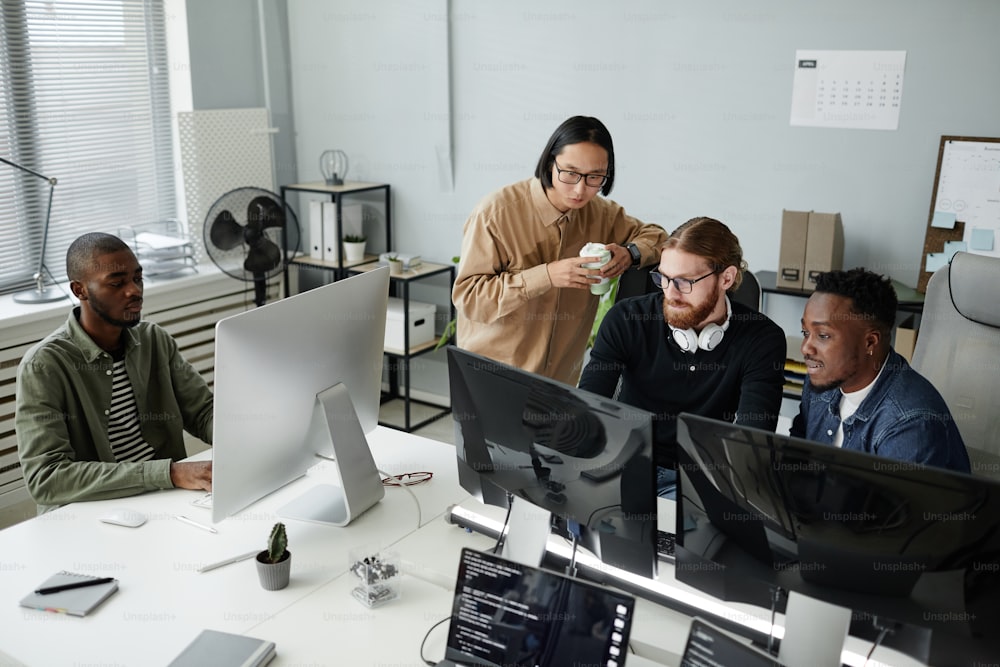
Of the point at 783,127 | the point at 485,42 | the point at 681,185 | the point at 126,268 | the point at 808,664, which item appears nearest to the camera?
the point at 808,664

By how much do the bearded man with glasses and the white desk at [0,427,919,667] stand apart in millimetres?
561

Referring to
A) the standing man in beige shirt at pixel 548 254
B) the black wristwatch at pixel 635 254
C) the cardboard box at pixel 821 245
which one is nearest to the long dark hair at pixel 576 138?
the standing man in beige shirt at pixel 548 254

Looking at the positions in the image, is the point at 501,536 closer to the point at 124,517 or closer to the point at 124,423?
the point at 124,517

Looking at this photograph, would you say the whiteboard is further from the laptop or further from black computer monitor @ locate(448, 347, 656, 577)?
the laptop

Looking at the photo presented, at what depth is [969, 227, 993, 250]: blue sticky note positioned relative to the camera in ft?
10.6

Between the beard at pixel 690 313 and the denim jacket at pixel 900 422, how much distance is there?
0.35 m

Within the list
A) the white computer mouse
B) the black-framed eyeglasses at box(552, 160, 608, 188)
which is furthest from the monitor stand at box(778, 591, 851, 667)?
the white computer mouse

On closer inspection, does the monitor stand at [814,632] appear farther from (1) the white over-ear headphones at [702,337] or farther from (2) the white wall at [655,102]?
(2) the white wall at [655,102]

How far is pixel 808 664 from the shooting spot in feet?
4.88

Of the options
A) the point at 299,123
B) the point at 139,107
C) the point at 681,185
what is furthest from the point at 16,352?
the point at 681,185

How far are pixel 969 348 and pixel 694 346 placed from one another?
81 cm

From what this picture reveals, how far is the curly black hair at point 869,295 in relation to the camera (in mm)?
1960

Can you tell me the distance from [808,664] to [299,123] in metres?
4.20

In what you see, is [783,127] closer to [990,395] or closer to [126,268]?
[990,395]
